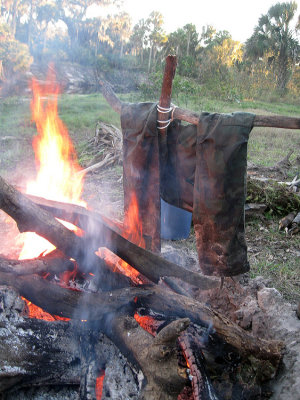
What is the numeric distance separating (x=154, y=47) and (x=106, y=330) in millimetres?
38637

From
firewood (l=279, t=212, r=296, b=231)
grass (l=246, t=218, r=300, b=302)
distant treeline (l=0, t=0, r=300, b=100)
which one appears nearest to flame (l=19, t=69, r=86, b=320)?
grass (l=246, t=218, r=300, b=302)

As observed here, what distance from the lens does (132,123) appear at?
103 inches

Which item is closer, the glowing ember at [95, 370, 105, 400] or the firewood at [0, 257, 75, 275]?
the glowing ember at [95, 370, 105, 400]

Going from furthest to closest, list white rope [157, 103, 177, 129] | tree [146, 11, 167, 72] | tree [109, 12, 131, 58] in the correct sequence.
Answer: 1. tree [109, 12, 131, 58]
2. tree [146, 11, 167, 72]
3. white rope [157, 103, 177, 129]

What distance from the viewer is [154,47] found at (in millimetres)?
36344

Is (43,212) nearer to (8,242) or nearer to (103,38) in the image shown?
(8,242)

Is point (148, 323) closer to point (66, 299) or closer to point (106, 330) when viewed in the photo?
point (106, 330)

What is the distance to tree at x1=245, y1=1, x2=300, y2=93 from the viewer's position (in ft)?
73.1

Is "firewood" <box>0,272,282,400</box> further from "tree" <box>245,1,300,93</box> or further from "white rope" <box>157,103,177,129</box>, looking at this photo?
"tree" <box>245,1,300,93</box>

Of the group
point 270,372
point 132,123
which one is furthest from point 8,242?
point 270,372

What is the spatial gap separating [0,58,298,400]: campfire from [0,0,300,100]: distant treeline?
42.5 feet

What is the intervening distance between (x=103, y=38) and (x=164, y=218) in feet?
143

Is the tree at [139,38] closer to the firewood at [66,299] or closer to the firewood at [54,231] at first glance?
the firewood at [54,231]

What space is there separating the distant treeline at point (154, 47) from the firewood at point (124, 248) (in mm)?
12819
